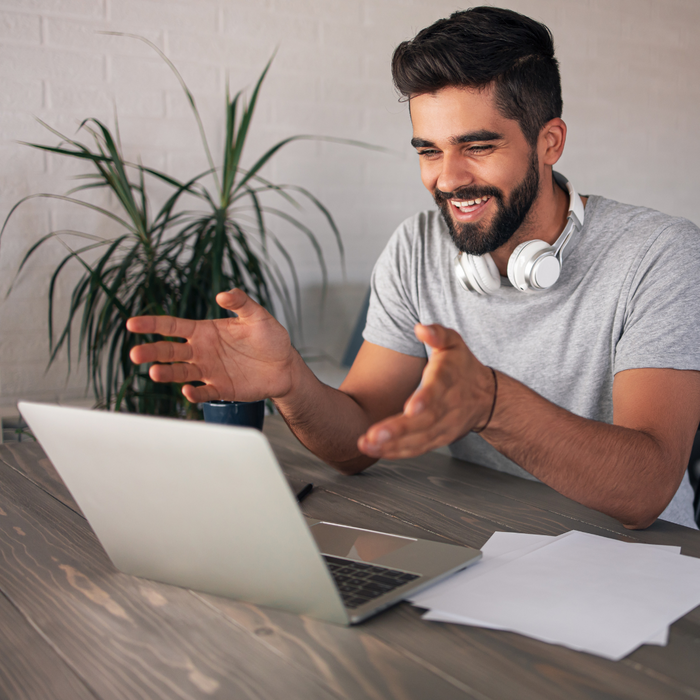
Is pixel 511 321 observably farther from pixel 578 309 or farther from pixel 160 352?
pixel 160 352

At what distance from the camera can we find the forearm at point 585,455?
816mm

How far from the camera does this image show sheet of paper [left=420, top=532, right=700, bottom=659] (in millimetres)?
625

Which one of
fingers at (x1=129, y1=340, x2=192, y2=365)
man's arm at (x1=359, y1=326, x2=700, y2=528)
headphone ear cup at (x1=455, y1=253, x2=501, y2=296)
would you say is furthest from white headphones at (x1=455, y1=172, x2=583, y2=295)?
fingers at (x1=129, y1=340, x2=192, y2=365)

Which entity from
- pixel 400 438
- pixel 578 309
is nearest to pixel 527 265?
pixel 578 309

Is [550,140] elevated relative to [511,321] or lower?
elevated

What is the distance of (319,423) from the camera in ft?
3.94

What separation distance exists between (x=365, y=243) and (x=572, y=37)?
140 centimetres

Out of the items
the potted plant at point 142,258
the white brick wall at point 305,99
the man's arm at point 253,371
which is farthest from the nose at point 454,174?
the white brick wall at point 305,99

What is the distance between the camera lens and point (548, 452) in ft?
2.82

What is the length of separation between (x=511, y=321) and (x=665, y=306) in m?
0.32

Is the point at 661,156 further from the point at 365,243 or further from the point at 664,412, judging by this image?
the point at 664,412

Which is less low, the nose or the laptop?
the nose

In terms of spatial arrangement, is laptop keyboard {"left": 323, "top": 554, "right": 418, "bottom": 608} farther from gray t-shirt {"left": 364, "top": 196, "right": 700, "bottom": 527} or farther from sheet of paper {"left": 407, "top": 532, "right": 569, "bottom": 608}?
gray t-shirt {"left": 364, "top": 196, "right": 700, "bottom": 527}

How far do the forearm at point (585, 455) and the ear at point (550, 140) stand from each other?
65 cm
